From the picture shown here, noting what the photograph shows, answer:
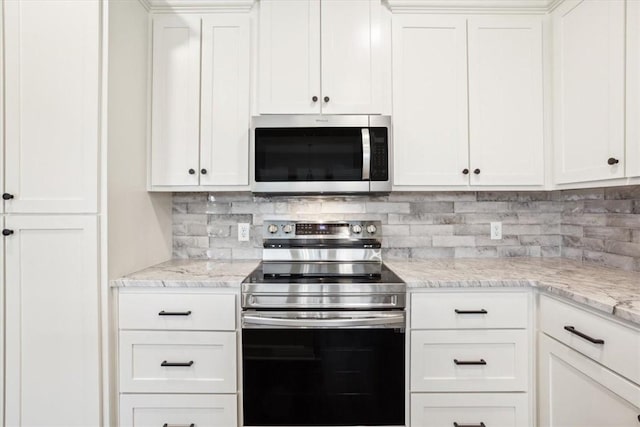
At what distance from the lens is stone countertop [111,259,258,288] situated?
154cm

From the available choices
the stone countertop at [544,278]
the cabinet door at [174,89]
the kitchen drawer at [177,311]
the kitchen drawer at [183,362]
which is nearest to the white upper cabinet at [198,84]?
the cabinet door at [174,89]

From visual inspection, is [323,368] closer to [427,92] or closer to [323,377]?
[323,377]

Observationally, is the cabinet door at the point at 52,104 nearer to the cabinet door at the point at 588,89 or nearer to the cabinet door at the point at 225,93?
the cabinet door at the point at 225,93

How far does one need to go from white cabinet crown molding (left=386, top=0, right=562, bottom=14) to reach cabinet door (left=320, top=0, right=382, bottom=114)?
145mm

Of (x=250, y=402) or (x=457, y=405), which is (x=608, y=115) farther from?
(x=250, y=402)

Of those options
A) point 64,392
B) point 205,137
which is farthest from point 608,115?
point 64,392

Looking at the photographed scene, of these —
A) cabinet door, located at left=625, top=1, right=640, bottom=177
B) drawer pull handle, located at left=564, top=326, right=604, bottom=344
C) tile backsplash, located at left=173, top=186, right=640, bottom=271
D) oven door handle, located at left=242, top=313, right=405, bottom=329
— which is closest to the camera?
drawer pull handle, located at left=564, top=326, right=604, bottom=344

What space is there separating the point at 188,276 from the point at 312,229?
29.3 inches

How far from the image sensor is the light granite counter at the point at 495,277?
48.7 inches

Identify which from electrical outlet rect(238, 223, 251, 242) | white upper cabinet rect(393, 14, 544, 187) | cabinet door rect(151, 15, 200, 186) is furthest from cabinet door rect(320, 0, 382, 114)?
electrical outlet rect(238, 223, 251, 242)

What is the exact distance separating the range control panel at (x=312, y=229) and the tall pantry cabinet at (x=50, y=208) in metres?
0.89

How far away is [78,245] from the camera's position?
4.84 feet

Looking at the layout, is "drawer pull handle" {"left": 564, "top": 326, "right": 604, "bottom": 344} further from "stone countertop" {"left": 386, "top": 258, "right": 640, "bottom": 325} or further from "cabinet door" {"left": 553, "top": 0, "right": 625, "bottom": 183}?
"cabinet door" {"left": 553, "top": 0, "right": 625, "bottom": 183}

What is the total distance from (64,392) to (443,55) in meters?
2.48
